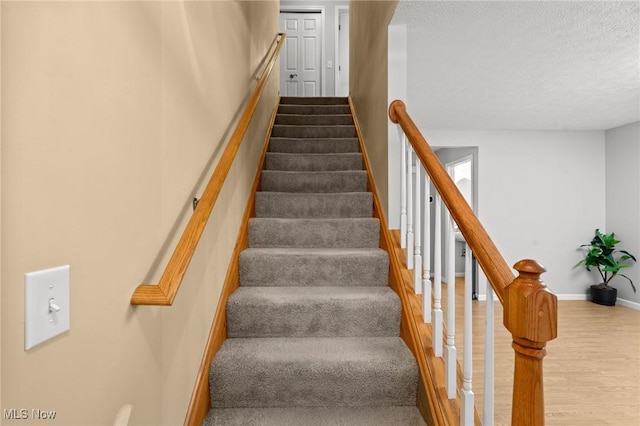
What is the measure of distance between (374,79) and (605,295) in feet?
14.6

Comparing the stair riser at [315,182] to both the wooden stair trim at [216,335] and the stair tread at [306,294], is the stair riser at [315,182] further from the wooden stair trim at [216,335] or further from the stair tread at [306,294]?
the stair tread at [306,294]

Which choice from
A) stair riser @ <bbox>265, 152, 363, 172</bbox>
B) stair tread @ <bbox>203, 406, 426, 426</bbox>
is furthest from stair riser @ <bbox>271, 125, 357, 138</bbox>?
stair tread @ <bbox>203, 406, 426, 426</bbox>

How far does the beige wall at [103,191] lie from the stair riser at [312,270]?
0.53 metres

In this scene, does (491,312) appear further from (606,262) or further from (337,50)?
(337,50)

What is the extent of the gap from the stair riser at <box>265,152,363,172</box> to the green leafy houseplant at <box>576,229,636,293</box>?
3887mm

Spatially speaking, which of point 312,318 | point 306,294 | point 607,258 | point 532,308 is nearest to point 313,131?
point 306,294

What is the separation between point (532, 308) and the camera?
75 cm

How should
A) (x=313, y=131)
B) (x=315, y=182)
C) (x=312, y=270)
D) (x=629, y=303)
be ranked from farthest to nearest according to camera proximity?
1. (x=629, y=303)
2. (x=313, y=131)
3. (x=315, y=182)
4. (x=312, y=270)

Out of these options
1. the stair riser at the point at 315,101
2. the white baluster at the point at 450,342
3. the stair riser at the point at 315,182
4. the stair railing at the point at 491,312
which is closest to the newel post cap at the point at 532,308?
the stair railing at the point at 491,312

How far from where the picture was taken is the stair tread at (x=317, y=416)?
4.37 ft

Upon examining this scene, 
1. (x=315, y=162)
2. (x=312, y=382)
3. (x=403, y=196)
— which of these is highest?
(x=315, y=162)

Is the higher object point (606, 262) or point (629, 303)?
point (606, 262)

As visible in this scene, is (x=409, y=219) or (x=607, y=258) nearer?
(x=409, y=219)

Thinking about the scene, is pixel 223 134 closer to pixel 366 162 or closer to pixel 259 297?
pixel 259 297
